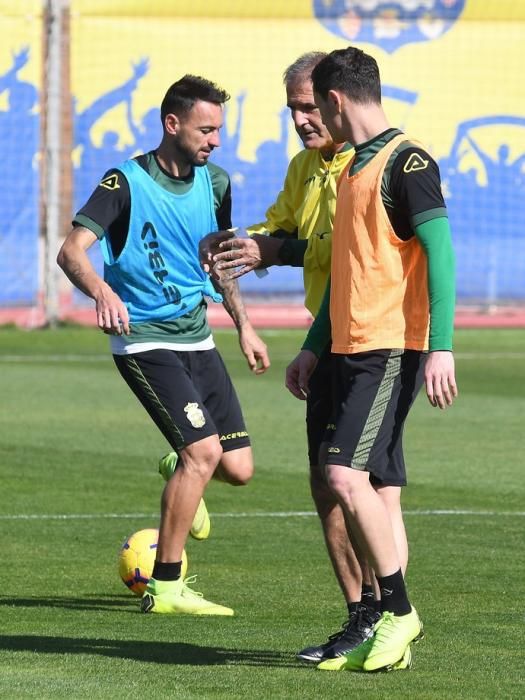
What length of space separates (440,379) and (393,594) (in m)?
0.79

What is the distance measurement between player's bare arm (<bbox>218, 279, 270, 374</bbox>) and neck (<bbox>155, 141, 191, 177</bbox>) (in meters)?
0.57

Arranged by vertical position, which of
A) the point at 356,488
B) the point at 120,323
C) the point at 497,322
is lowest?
the point at 497,322

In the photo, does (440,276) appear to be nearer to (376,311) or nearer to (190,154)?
(376,311)

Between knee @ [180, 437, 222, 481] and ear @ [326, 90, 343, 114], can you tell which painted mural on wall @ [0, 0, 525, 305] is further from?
ear @ [326, 90, 343, 114]

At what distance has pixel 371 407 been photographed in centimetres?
582

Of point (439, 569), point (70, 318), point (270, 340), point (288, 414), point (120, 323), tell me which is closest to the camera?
point (120, 323)

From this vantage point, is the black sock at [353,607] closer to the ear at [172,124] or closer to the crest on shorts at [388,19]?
the ear at [172,124]

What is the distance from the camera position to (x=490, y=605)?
7.33 meters

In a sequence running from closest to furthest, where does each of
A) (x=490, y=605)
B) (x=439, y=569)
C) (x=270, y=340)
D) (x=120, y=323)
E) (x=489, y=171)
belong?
(x=120, y=323) < (x=490, y=605) < (x=439, y=569) < (x=270, y=340) < (x=489, y=171)

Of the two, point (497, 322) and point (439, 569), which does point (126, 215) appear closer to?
point (439, 569)

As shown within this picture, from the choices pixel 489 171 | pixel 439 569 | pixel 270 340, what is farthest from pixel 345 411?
pixel 489 171

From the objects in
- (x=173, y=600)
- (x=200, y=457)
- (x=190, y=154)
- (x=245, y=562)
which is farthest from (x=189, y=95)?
(x=245, y=562)

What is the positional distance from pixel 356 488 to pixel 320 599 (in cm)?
193

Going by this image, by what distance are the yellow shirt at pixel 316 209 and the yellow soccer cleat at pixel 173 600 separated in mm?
1465
